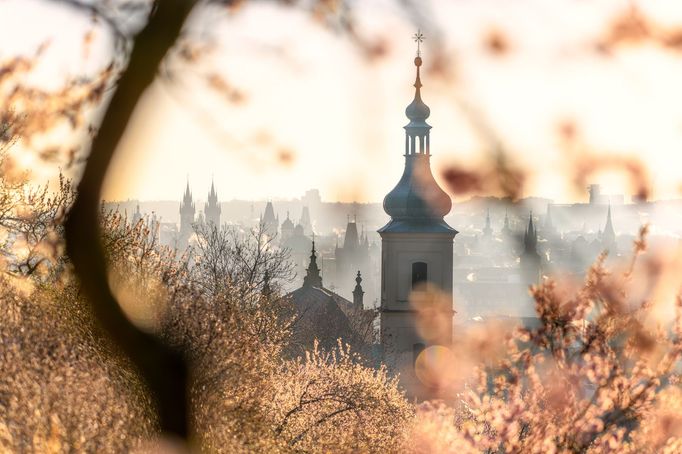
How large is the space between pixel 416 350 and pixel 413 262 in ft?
16.3

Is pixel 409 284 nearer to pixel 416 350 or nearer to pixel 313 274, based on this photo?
pixel 416 350

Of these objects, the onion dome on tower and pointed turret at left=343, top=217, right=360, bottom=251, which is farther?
pointed turret at left=343, top=217, right=360, bottom=251

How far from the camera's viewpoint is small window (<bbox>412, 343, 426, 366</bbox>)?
6053cm

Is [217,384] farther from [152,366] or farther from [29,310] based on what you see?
[152,366]

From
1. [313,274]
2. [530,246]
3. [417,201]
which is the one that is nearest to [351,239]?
[313,274]

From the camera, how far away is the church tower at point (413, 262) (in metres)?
60.7

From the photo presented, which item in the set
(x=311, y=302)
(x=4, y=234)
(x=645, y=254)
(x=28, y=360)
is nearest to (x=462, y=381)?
(x=311, y=302)

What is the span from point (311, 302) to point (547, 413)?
54.0 metres

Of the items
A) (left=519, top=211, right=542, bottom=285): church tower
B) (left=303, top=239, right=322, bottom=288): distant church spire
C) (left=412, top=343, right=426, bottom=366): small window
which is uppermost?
(left=519, top=211, right=542, bottom=285): church tower

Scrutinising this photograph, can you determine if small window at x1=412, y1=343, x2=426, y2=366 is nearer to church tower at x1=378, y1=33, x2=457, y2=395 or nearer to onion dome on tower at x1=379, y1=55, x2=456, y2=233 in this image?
church tower at x1=378, y1=33, x2=457, y2=395

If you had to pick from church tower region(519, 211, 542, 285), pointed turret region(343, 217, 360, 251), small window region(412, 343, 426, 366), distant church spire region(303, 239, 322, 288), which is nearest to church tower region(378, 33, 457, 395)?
small window region(412, 343, 426, 366)

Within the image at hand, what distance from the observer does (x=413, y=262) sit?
2413 inches

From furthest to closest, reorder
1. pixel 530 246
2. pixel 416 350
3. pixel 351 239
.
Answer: pixel 351 239 → pixel 416 350 → pixel 530 246

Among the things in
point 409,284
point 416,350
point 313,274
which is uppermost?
point 409,284
